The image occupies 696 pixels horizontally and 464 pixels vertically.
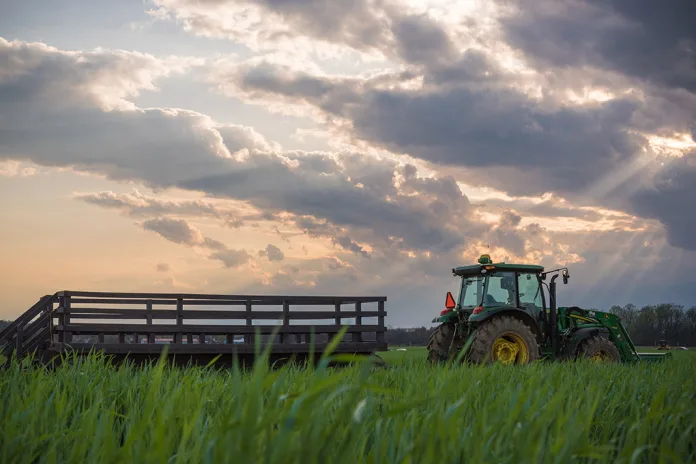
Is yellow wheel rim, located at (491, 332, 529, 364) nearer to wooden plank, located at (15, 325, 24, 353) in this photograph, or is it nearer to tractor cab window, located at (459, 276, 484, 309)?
tractor cab window, located at (459, 276, 484, 309)

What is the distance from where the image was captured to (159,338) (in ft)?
46.9

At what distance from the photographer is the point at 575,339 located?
13.7m

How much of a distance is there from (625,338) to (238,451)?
49.2 feet

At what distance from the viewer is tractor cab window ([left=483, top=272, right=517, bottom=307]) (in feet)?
42.0

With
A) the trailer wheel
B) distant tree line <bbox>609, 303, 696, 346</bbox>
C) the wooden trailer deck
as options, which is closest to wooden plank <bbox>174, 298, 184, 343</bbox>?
the wooden trailer deck

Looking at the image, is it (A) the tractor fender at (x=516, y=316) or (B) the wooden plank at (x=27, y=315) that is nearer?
(A) the tractor fender at (x=516, y=316)

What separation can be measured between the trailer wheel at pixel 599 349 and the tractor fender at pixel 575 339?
0.09 metres

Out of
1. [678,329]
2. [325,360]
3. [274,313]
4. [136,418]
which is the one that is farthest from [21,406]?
[678,329]

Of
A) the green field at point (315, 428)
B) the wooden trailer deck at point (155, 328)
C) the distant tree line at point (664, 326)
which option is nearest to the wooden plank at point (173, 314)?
the wooden trailer deck at point (155, 328)

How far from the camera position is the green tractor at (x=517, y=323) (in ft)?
39.7

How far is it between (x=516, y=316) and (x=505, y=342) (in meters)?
0.62

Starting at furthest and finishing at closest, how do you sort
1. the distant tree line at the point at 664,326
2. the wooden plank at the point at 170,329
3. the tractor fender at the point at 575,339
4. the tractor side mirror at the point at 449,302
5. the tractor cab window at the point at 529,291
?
1. the distant tree line at the point at 664,326
2. the tractor side mirror at the point at 449,302
3. the tractor fender at the point at 575,339
4. the wooden plank at the point at 170,329
5. the tractor cab window at the point at 529,291

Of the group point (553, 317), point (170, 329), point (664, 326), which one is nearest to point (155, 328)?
point (170, 329)

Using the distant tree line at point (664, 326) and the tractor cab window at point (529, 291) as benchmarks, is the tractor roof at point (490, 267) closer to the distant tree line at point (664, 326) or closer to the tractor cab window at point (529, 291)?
the tractor cab window at point (529, 291)
